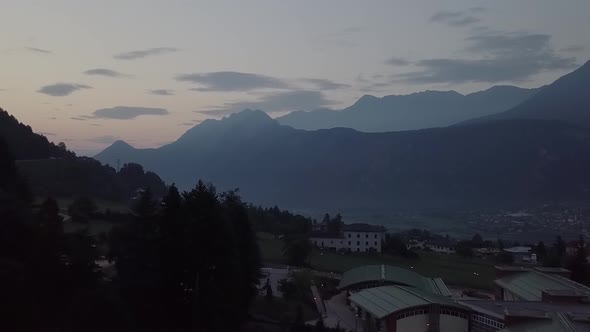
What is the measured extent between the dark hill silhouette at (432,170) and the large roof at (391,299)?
101749 mm

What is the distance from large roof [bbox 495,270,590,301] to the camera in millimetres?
24922

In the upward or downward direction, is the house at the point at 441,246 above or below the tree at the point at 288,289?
below

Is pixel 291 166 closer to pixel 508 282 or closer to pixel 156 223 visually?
pixel 508 282

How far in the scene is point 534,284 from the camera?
27000mm

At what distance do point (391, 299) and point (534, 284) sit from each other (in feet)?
22.2

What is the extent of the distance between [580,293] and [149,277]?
15.0m

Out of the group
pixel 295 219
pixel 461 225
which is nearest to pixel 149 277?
pixel 295 219

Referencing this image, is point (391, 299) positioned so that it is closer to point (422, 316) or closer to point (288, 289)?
point (422, 316)

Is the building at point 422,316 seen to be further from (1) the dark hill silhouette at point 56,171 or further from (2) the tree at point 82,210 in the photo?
(1) the dark hill silhouette at point 56,171

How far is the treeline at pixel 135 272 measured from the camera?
14.2m

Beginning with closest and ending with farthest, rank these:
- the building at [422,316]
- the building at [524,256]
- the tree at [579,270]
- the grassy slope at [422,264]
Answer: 1. the building at [422,316]
2. the tree at [579,270]
3. the grassy slope at [422,264]
4. the building at [524,256]

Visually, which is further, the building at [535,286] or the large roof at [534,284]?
the large roof at [534,284]

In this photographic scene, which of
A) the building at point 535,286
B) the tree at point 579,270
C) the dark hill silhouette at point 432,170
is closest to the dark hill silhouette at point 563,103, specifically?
the dark hill silhouette at point 432,170

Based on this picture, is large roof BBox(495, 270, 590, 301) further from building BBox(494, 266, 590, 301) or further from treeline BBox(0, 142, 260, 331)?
treeline BBox(0, 142, 260, 331)
